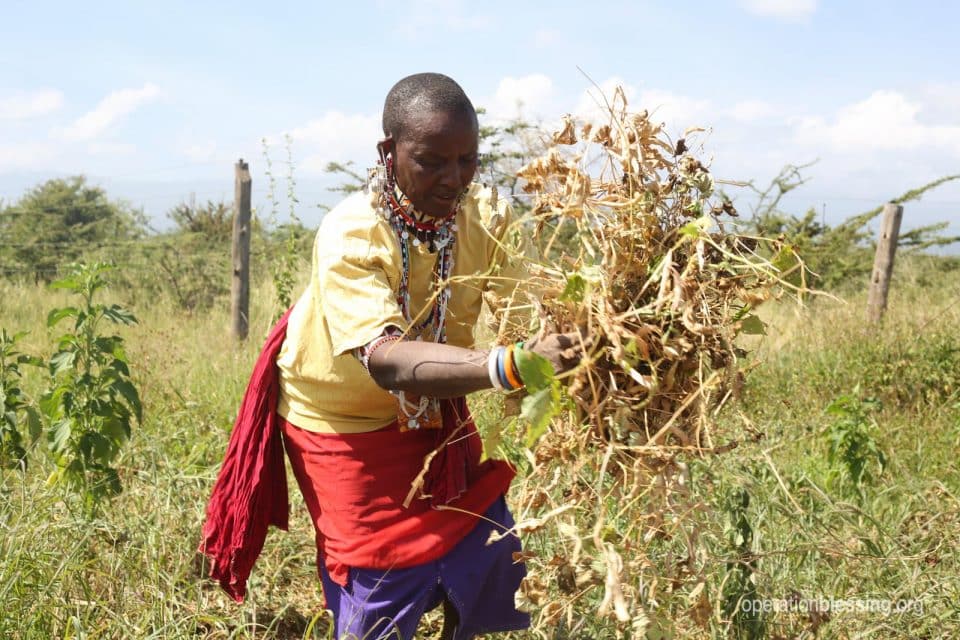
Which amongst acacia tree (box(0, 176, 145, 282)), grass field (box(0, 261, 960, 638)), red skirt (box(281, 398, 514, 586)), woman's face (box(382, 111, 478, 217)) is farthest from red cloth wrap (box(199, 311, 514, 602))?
acacia tree (box(0, 176, 145, 282))

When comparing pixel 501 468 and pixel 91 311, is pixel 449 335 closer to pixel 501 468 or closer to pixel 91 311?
pixel 501 468

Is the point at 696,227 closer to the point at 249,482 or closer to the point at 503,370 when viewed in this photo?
the point at 503,370

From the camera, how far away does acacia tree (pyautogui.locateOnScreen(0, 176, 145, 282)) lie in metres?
11.4

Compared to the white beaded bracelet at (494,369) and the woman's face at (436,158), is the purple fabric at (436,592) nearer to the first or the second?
the white beaded bracelet at (494,369)

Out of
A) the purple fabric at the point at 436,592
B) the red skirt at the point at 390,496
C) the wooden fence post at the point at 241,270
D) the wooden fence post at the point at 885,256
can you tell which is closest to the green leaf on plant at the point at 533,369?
the red skirt at the point at 390,496

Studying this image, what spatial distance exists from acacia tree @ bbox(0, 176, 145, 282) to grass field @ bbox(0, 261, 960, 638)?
22.4 ft

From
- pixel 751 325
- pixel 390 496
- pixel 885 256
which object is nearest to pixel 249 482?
pixel 390 496

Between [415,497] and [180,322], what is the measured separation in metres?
5.69

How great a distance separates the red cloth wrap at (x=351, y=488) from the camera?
238 centimetres

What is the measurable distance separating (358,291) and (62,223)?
14212 millimetres

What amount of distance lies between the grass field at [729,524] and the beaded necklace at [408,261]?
1.90ft

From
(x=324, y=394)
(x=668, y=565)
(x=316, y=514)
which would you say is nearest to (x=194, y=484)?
(x=316, y=514)

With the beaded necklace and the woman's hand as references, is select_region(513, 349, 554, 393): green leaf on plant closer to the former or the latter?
the woman's hand

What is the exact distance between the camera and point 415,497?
94.7 inches
